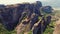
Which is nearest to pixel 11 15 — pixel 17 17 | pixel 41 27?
pixel 17 17

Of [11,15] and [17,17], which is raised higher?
[11,15]

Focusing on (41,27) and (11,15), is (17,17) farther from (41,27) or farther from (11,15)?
(41,27)

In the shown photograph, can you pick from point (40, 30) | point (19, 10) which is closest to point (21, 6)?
point (19, 10)

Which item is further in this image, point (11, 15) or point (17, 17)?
point (17, 17)

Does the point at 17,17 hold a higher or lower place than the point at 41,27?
lower

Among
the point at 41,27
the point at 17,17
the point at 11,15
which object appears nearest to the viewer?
the point at 41,27

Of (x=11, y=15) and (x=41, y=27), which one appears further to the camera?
(x=11, y=15)

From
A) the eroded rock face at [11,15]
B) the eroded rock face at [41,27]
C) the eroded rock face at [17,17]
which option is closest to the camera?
the eroded rock face at [41,27]

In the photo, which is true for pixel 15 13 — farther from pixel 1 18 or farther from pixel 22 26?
pixel 22 26

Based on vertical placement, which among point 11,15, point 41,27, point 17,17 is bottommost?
point 17,17

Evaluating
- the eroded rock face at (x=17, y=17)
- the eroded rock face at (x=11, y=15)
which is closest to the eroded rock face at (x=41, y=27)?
the eroded rock face at (x=17, y=17)

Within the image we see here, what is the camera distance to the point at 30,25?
47875mm

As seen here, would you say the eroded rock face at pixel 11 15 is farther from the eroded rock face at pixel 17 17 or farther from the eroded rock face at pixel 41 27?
the eroded rock face at pixel 41 27

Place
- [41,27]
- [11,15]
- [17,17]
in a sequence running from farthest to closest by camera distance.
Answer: [17,17] < [11,15] < [41,27]
